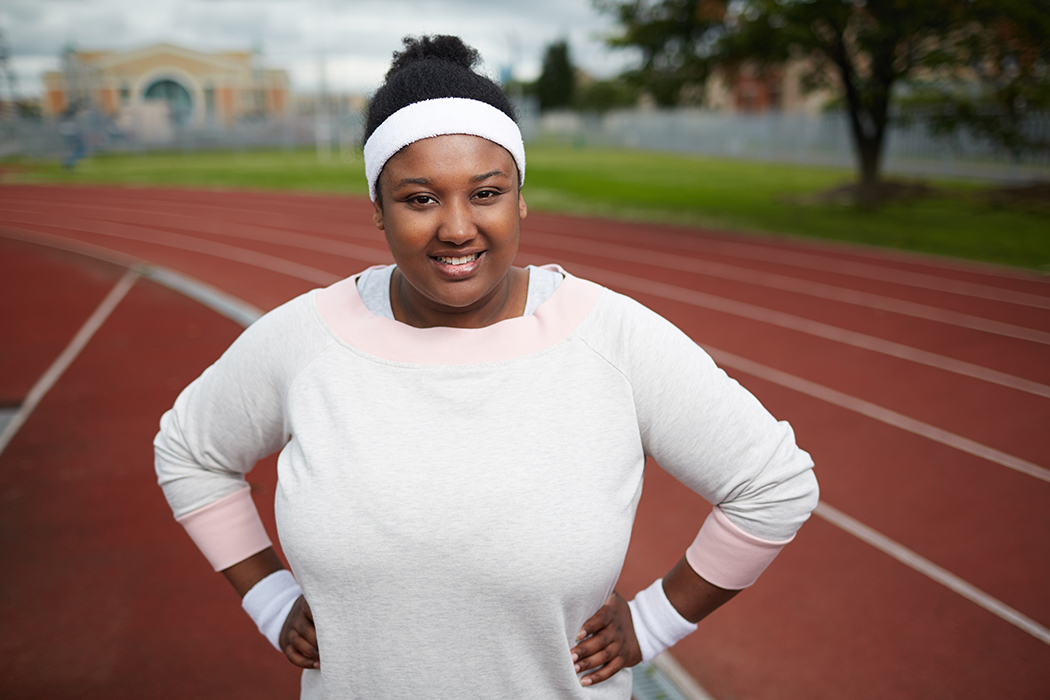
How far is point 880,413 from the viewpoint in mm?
5246

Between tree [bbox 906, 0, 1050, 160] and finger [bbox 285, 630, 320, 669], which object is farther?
tree [bbox 906, 0, 1050, 160]

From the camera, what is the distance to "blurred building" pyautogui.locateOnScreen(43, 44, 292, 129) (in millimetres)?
35531

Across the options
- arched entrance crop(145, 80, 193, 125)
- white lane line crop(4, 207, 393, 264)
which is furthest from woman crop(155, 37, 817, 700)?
arched entrance crop(145, 80, 193, 125)

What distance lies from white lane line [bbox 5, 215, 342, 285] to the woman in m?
7.54

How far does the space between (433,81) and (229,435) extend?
2.35ft

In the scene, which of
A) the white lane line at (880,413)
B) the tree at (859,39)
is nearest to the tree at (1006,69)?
the tree at (859,39)

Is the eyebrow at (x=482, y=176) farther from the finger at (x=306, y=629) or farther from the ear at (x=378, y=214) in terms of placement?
the finger at (x=306, y=629)

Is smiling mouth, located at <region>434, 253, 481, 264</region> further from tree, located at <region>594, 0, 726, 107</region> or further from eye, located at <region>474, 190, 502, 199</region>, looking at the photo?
tree, located at <region>594, 0, 726, 107</region>

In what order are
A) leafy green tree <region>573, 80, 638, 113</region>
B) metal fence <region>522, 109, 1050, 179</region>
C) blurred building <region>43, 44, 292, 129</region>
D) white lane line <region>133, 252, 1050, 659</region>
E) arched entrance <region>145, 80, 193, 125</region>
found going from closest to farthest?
white lane line <region>133, 252, 1050, 659</region> → metal fence <region>522, 109, 1050, 179</region> → blurred building <region>43, 44, 292, 129</region> → arched entrance <region>145, 80, 193, 125</region> → leafy green tree <region>573, 80, 638, 113</region>

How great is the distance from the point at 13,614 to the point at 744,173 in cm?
2425

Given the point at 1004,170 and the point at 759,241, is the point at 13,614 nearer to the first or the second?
the point at 759,241

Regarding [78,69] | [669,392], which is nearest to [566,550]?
[669,392]

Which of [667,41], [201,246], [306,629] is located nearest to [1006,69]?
[667,41]

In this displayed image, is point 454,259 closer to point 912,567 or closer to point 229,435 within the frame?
point 229,435
